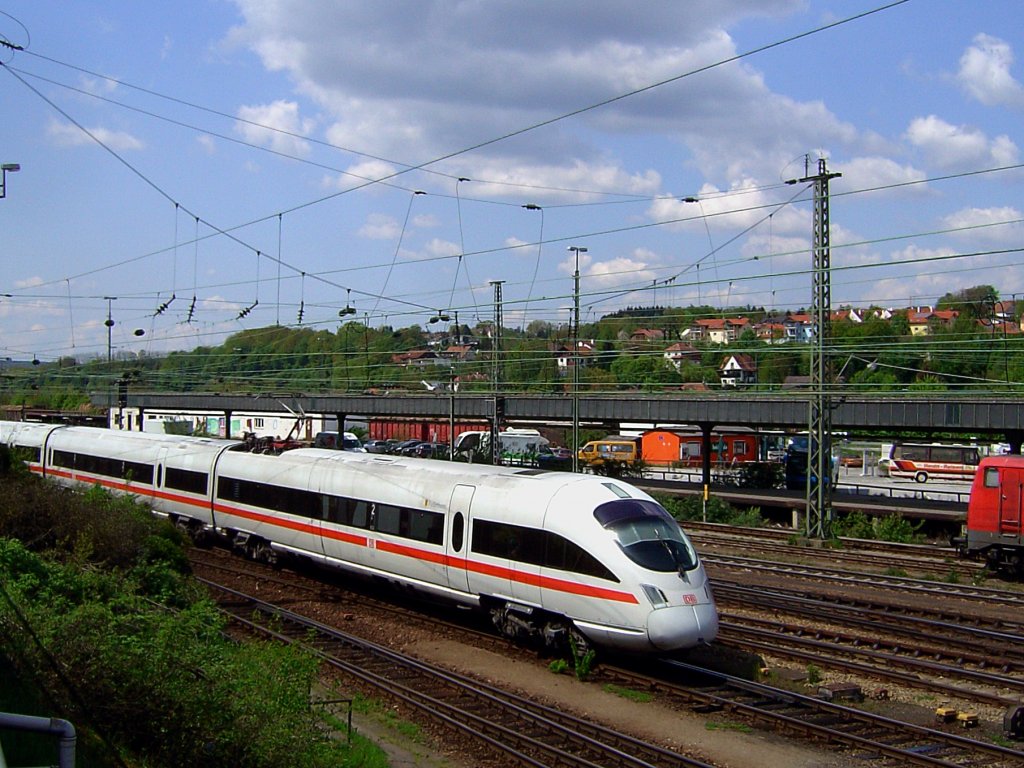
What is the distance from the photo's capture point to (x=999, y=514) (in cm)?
2202

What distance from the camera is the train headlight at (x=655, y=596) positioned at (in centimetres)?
1238

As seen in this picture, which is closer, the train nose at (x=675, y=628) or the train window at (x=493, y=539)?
the train nose at (x=675, y=628)

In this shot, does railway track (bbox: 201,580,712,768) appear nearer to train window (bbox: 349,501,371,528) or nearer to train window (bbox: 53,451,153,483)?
train window (bbox: 349,501,371,528)

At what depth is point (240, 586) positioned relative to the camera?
65.3 feet

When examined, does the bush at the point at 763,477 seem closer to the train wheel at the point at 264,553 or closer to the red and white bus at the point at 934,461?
the red and white bus at the point at 934,461

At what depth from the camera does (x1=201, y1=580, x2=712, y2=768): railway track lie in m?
9.91

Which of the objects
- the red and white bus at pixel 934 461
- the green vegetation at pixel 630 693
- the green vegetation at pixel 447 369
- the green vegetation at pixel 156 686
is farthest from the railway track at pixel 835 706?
the red and white bus at pixel 934 461

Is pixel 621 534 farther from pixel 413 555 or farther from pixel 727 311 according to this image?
pixel 727 311

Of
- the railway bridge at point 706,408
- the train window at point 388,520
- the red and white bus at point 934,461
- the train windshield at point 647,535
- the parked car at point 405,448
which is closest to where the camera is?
the train windshield at point 647,535

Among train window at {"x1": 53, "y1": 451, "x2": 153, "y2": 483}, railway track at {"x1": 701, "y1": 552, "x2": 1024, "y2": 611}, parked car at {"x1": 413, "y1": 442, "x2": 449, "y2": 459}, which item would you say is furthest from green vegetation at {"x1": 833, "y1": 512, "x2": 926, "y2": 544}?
parked car at {"x1": 413, "y1": 442, "x2": 449, "y2": 459}

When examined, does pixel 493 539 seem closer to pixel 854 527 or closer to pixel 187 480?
pixel 187 480

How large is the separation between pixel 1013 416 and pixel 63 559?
28213 mm

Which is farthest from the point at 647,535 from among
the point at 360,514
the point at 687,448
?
the point at 687,448

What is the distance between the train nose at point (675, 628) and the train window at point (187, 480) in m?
15.4
